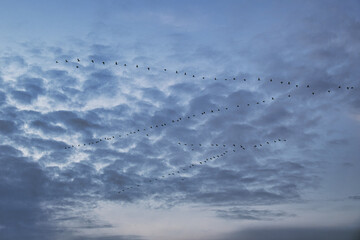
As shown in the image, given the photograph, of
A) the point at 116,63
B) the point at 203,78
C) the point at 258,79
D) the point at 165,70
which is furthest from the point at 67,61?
the point at 258,79

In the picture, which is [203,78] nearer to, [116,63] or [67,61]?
[116,63]

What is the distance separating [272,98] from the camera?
46.9m

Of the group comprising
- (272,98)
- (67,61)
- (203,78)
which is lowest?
(272,98)

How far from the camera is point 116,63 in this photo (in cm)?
4078

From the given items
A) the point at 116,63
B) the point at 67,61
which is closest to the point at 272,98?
the point at 116,63

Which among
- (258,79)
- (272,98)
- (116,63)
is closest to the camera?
(116,63)

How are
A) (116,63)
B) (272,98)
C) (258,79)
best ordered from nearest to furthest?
1. (116,63)
2. (258,79)
3. (272,98)

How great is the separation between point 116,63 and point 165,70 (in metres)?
9.40

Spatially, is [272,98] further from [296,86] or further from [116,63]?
[116,63]

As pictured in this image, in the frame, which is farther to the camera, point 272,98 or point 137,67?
point 272,98

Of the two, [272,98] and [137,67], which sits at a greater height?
[137,67]

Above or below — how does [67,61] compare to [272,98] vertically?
above

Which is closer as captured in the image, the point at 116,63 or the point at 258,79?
the point at 116,63

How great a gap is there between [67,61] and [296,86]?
46.9 meters
